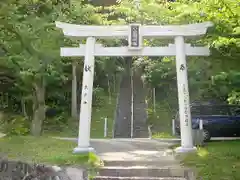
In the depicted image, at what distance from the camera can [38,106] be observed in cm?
1622

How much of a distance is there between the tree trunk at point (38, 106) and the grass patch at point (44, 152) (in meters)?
2.59

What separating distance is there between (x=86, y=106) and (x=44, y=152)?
2.04 meters

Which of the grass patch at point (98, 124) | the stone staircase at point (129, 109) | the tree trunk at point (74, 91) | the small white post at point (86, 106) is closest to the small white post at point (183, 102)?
the small white post at point (86, 106)

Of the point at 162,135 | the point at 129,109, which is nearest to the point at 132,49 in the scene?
the point at 162,135

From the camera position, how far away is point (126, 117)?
23.5m

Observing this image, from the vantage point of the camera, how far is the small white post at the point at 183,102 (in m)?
11.1

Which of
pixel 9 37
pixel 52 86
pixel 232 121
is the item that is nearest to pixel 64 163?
pixel 9 37

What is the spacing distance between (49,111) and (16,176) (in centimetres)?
1305

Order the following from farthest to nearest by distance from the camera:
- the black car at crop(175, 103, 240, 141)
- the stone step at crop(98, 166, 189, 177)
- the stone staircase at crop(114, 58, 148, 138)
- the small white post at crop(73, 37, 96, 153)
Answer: the stone staircase at crop(114, 58, 148, 138), the black car at crop(175, 103, 240, 141), the small white post at crop(73, 37, 96, 153), the stone step at crop(98, 166, 189, 177)

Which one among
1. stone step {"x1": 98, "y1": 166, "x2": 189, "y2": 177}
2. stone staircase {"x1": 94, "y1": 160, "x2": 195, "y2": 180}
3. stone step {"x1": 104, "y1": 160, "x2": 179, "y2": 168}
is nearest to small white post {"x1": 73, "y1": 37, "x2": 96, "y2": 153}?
stone step {"x1": 104, "y1": 160, "x2": 179, "y2": 168}

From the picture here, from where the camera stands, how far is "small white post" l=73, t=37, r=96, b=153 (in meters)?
11.2

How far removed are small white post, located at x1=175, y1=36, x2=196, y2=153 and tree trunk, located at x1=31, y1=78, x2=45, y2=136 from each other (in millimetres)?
7179

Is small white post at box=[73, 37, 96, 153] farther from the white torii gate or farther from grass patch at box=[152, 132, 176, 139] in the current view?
grass patch at box=[152, 132, 176, 139]

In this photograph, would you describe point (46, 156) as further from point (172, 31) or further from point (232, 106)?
point (232, 106)
